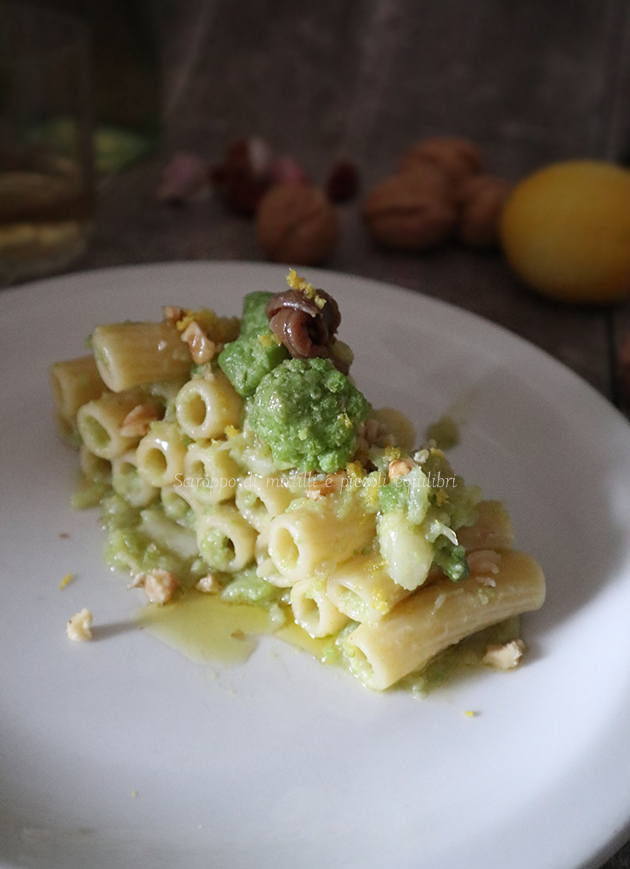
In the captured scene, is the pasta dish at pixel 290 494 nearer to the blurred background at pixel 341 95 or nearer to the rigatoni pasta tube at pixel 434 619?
the rigatoni pasta tube at pixel 434 619

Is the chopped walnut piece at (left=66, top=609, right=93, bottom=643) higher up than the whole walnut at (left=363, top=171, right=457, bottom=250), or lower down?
lower down

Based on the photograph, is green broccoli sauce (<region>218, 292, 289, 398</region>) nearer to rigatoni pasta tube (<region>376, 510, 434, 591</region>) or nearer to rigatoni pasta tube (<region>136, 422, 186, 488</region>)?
rigatoni pasta tube (<region>136, 422, 186, 488</region>)

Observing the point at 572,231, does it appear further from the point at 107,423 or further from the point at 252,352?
the point at 107,423

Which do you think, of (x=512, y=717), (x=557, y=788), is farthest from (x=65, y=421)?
(x=557, y=788)

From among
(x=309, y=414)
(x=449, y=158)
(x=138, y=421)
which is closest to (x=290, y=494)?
(x=309, y=414)

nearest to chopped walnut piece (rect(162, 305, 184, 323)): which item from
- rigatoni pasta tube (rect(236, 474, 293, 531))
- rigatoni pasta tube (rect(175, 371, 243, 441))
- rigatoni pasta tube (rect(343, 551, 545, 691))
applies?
rigatoni pasta tube (rect(175, 371, 243, 441))

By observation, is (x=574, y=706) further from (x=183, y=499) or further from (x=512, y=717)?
(x=183, y=499)
